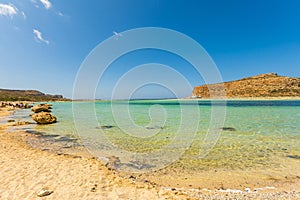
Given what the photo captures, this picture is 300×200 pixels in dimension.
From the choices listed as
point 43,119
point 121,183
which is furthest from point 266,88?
point 121,183

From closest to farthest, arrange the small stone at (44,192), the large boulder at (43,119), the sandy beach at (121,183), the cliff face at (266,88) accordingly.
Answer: the small stone at (44,192)
the sandy beach at (121,183)
the large boulder at (43,119)
the cliff face at (266,88)

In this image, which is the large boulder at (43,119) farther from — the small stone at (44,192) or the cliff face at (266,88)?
the cliff face at (266,88)

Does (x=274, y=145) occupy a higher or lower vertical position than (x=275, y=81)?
lower

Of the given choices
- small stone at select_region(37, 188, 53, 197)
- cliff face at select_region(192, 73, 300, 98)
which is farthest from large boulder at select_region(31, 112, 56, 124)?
cliff face at select_region(192, 73, 300, 98)

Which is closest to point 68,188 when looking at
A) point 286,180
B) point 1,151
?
point 1,151

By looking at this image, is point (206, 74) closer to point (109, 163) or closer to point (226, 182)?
point (226, 182)

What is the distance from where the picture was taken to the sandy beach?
14.5 feet

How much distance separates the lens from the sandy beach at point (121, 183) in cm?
442

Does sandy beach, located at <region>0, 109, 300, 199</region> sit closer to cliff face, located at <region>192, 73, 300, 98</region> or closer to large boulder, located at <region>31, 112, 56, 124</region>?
large boulder, located at <region>31, 112, 56, 124</region>

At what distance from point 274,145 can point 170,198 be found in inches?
337

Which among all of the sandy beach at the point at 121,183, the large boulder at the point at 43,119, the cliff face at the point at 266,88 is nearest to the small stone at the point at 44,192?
the sandy beach at the point at 121,183

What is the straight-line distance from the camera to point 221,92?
132m

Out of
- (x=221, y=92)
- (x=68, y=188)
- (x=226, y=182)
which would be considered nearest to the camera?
(x=68, y=188)

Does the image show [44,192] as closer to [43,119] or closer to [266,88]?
[43,119]
